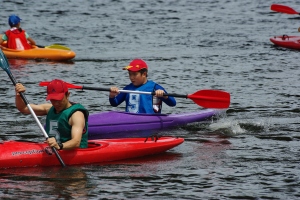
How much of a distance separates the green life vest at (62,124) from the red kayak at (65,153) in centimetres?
15

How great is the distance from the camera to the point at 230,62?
18.8 m

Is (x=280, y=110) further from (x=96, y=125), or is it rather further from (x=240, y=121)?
(x=96, y=125)

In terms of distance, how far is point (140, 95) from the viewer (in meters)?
11.4

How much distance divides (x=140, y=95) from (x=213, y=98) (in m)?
1.07

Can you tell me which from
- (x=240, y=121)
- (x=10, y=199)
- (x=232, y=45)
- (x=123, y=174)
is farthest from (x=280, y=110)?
(x=232, y=45)

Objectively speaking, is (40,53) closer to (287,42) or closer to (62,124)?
(287,42)

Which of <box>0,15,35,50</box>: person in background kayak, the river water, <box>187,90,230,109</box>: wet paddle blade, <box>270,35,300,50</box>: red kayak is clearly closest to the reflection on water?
the river water

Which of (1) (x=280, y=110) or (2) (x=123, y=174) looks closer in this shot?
(2) (x=123, y=174)

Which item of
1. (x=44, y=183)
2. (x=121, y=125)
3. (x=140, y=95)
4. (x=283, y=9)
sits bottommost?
(x=44, y=183)

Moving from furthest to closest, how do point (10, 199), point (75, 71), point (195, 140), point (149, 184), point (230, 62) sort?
point (230, 62)
point (75, 71)
point (195, 140)
point (149, 184)
point (10, 199)

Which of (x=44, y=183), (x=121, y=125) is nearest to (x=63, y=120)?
(x=44, y=183)

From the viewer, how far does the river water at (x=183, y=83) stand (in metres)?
8.73

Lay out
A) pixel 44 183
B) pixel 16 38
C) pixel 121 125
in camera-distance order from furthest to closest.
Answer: pixel 16 38, pixel 121 125, pixel 44 183

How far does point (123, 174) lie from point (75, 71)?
877 cm
